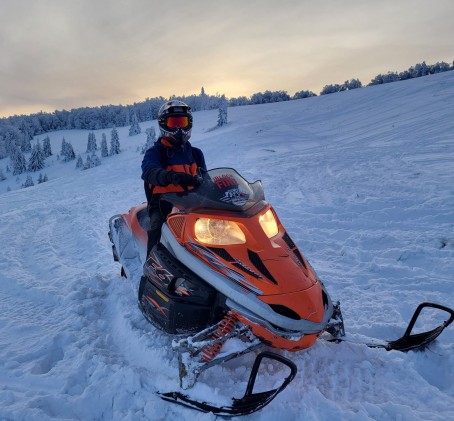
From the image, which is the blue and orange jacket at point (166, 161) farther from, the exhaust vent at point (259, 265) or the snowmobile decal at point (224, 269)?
the exhaust vent at point (259, 265)

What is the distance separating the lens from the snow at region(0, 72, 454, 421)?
261 centimetres

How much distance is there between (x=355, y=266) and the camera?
5.16m

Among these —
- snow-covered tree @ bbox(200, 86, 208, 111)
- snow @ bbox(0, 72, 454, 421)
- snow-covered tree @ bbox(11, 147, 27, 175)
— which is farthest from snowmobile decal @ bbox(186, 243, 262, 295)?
snow-covered tree @ bbox(200, 86, 208, 111)

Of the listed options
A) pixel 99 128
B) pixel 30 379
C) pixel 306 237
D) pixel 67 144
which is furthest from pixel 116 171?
pixel 99 128

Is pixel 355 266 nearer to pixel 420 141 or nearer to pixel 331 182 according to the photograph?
pixel 331 182

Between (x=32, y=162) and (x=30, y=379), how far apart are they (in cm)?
7557

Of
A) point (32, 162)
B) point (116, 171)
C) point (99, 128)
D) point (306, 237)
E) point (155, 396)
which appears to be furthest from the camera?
point (99, 128)

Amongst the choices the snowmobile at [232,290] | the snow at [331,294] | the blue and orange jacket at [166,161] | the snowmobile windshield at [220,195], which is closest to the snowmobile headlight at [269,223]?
the snowmobile at [232,290]

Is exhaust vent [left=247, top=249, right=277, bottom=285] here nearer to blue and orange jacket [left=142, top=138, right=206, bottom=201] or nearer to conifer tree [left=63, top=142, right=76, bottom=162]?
blue and orange jacket [left=142, top=138, right=206, bottom=201]

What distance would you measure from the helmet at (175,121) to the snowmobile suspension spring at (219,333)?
210cm

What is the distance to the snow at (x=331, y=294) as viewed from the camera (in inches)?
103

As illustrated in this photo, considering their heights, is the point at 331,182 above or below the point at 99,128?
below

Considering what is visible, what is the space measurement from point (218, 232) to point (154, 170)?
43.2 inches

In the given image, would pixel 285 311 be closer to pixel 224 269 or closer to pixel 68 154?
pixel 224 269
